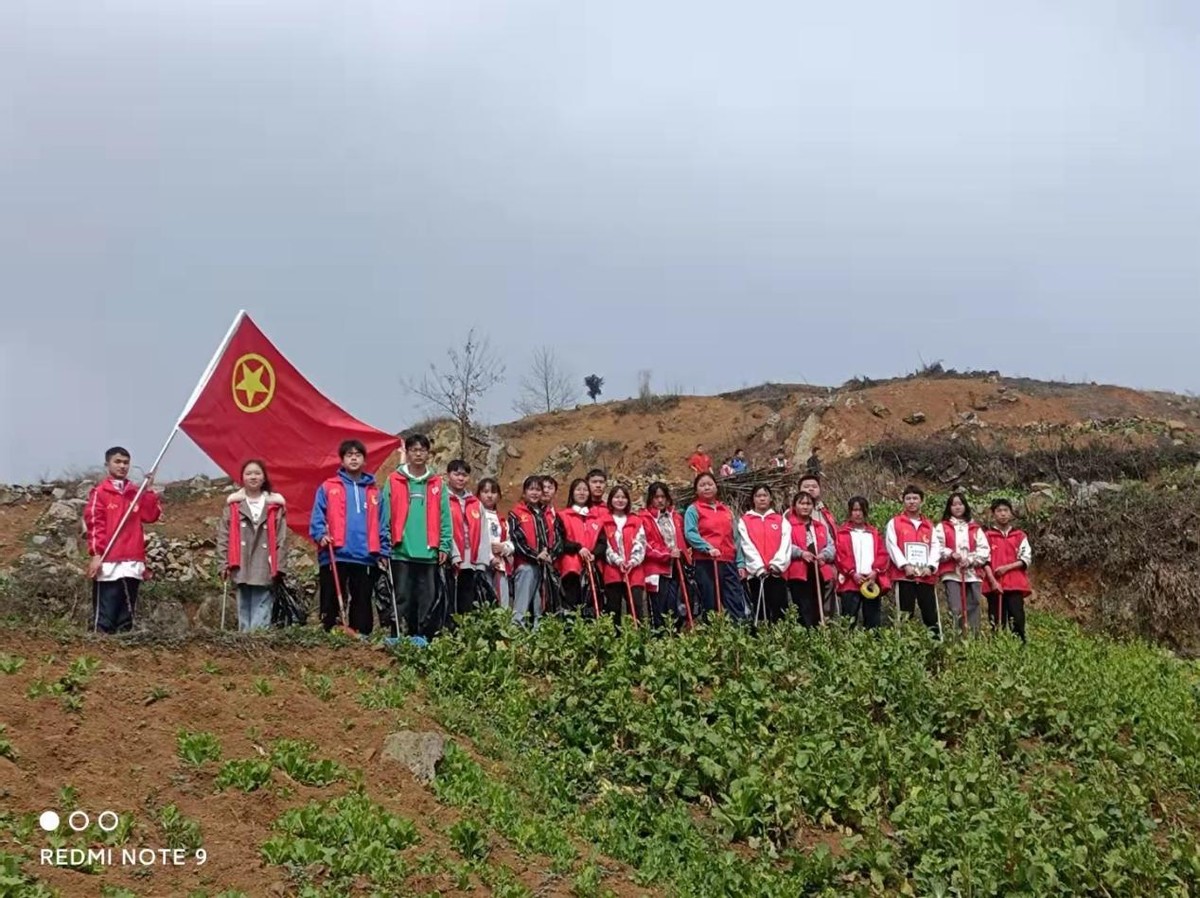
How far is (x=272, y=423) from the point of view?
8.81 metres

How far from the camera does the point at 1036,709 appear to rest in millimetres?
7586

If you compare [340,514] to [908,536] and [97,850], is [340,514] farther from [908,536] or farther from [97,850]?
[908,536]

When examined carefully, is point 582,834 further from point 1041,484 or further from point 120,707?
Answer: point 1041,484

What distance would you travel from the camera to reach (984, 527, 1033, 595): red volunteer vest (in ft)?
34.1

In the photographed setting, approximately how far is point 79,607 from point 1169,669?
1156 cm

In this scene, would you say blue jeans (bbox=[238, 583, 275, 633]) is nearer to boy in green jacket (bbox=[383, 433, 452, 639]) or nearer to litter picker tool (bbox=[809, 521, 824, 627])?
boy in green jacket (bbox=[383, 433, 452, 639])

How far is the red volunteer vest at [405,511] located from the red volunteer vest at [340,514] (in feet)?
0.46

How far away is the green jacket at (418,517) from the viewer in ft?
26.4

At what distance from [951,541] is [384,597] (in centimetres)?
529

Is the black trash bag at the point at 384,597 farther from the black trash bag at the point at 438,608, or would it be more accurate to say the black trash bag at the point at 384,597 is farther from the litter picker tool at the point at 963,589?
the litter picker tool at the point at 963,589

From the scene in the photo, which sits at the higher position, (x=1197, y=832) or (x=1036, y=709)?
(x=1036, y=709)

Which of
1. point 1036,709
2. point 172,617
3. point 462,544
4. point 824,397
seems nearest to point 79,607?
point 172,617

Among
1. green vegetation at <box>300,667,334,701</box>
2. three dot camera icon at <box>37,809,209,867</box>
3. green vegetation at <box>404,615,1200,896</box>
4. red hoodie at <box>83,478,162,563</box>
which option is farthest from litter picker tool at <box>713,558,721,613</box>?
A: three dot camera icon at <box>37,809,209,867</box>

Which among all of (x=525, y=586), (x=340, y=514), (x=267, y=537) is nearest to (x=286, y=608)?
(x=267, y=537)
